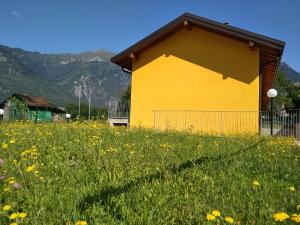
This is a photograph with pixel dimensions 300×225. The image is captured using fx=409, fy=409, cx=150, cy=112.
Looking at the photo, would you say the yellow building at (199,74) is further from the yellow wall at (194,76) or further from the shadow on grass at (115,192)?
the shadow on grass at (115,192)

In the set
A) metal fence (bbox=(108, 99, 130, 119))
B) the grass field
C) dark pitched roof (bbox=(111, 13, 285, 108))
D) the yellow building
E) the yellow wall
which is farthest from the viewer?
metal fence (bbox=(108, 99, 130, 119))

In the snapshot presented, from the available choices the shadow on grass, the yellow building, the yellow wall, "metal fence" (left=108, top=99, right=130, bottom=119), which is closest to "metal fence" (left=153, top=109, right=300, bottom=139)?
the yellow building

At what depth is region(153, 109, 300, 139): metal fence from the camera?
19141 mm

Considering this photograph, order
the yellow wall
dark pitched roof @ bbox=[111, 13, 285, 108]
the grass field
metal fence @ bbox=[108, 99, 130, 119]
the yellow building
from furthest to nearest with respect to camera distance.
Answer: metal fence @ bbox=[108, 99, 130, 119] → the yellow wall → the yellow building → dark pitched roof @ bbox=[111, 13, 285, 108] → the grass field

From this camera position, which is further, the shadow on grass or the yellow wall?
the yellow wall

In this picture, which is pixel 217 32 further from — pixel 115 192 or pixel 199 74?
pixel 115 192

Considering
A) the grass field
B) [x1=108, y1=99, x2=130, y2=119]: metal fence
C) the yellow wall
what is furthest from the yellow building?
the grass field

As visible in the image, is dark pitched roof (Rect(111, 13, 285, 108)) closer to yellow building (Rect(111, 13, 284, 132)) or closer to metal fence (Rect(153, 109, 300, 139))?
yellow building (Rect(111, 13, 284, 132))

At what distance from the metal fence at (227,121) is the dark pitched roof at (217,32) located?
8.99ft

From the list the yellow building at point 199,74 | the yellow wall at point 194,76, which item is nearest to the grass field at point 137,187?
the yellow building at point 199,74

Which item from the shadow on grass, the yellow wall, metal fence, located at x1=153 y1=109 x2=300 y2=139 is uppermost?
the yellow wall

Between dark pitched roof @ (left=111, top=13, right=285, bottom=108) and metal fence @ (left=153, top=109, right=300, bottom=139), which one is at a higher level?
dark pitched roof @ (left=111, top=13, right=285, bottom=108)

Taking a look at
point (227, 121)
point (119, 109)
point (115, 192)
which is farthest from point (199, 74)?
point (115, 192)

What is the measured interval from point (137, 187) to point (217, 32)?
16.8 meters
